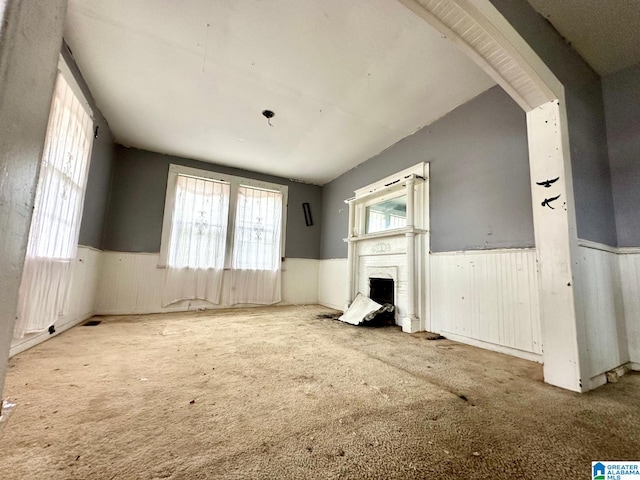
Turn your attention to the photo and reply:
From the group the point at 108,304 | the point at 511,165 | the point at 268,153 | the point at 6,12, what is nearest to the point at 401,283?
the point at 511,165

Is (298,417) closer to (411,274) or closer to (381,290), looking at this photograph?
(411,274)

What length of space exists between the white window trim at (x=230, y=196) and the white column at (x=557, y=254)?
3.93m

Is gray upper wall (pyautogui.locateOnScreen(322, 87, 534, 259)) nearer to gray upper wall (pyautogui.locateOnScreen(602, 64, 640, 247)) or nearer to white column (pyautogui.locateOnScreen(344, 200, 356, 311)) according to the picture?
gray upper wall (pyautogui.locateOnScreen(602, 64, 640, 247))

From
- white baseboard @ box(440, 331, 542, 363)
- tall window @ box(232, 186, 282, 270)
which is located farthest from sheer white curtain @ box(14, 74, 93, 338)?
white baseboard @ box(440, 331, 542, 363)

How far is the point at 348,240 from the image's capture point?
404 cm

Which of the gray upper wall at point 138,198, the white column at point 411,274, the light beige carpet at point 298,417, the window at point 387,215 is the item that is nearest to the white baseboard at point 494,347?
the light beige carpet at point 298,417

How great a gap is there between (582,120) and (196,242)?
185 inches

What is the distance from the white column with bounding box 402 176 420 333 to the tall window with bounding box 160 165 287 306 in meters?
2.57

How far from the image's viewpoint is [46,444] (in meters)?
0.92

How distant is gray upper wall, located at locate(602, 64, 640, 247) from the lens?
75.2 inches

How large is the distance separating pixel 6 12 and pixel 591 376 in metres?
2.59
